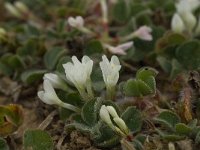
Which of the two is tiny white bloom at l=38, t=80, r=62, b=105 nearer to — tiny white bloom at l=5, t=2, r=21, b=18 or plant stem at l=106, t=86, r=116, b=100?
plant stem at l=106, t=86, r=116, b=100

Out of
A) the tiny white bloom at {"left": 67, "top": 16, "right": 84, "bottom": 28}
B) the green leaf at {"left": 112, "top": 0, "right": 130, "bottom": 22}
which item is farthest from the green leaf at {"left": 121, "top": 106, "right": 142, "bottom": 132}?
the green leaf at {"left": 112, "top": 0, "right": 130, "bottom": 22}

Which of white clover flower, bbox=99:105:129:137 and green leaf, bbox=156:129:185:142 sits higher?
white clover flower, bbox=99:105:129:137

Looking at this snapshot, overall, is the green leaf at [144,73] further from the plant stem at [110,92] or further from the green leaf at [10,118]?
the green leaf at [10,118]

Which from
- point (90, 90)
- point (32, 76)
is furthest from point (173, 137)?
point (32, 76)

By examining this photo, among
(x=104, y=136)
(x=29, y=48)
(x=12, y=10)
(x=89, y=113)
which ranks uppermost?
(x=12, y=10)

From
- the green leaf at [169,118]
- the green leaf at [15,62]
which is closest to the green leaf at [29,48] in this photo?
the green leaf at [15,62]

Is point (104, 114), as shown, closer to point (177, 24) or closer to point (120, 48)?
point (120, 48)

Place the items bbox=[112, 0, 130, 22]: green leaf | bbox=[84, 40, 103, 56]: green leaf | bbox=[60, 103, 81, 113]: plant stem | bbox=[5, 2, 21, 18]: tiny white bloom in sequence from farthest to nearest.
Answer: bbox=[5, 2, 21, 18]: tiny white bloom
bbox=[112, 0, 130, 22]: green leaf
bbox=[84, 40, 103, 56]: green leaf
bbox=[60, 103, 81, 113]: plant stem
